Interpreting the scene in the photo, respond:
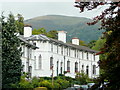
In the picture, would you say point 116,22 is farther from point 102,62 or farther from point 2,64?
point 2,64

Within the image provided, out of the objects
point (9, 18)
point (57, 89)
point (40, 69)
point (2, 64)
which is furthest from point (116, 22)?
point (40, 69)

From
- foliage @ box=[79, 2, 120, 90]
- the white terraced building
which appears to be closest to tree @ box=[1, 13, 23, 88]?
the white terraced building

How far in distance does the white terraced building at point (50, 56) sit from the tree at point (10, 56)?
15.6 m

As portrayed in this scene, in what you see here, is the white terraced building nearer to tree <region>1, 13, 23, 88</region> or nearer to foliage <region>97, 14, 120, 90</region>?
tree <region>1, 13, 23, 88</region>

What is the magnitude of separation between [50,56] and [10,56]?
30061mm

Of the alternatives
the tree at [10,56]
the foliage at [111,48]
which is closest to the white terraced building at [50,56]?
the tree at [10,56]

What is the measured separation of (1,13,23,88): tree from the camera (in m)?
43.6

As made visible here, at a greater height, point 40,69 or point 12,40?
point 12,40

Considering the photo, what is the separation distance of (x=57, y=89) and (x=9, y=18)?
35.9ft

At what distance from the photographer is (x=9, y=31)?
150 feet

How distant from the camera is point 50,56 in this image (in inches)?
2913

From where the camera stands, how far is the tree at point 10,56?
4362 cm

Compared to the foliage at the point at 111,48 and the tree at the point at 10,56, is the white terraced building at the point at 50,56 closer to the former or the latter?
the tree at the point at 10,56

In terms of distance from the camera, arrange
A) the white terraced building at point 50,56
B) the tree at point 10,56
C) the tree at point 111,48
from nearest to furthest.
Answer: the tree at point 111,48 < the tree at point 10,56 < the white terraced building at point 50,56
